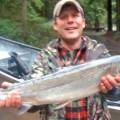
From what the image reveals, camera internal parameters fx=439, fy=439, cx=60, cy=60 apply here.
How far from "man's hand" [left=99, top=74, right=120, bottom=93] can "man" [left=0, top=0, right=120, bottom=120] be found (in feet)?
0.24

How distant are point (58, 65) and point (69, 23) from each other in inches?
12.7

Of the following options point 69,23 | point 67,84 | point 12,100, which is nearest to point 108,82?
point 67,84

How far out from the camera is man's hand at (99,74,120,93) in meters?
3.07

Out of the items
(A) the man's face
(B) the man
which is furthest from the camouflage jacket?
(A) the man's face

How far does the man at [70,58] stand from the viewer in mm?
3213

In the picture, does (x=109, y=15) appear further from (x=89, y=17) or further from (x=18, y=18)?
(x=18, y=18)

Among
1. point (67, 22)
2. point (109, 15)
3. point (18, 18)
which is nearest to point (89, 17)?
point (109, 15)

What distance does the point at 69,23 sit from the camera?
129 inches

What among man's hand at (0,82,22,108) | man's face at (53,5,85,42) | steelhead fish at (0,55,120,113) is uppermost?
man's face at (53,5,85,42)

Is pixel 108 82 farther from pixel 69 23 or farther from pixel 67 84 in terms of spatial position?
pixel 69 23

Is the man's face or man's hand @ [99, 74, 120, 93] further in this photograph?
the man's face

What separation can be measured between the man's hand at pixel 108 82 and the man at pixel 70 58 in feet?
0.24

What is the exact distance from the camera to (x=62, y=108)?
126 inches

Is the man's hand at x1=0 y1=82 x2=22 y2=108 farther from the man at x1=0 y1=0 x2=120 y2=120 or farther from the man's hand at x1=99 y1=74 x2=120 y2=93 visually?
the man's hand at x1=99 y1=74 x2=120 y2=93
